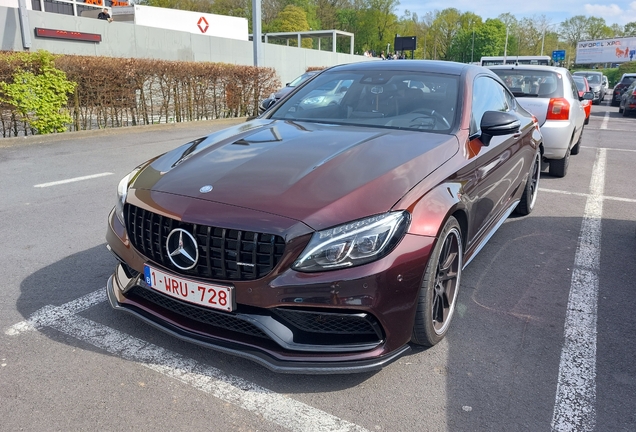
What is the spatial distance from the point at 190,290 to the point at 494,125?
2.29 metres

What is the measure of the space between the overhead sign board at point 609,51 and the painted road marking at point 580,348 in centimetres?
8057

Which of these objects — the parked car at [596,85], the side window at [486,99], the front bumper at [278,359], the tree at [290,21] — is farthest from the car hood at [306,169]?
the tree at [290,21]

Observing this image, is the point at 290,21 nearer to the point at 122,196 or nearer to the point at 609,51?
the point at 609,51

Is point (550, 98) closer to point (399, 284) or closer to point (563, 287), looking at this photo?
point (563, 287)

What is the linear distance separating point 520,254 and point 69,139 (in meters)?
9.26

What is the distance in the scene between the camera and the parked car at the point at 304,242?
8.04 ft

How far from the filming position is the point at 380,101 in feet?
13.1

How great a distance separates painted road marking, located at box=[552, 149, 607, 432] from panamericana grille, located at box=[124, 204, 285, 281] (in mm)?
1483

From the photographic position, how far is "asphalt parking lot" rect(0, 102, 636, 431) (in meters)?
2.44

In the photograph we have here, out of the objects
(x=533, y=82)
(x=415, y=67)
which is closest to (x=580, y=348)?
(x=415, y=67)

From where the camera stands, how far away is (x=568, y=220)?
5770mm

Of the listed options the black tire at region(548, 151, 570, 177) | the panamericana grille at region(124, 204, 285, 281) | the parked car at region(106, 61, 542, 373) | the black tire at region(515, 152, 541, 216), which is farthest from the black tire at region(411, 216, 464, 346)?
the black tire at region(548, 151, 570, 177)

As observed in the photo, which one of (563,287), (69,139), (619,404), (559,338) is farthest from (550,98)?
(69,139)

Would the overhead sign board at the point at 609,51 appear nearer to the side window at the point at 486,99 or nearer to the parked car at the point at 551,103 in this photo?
the parked car at the point at 551,103
